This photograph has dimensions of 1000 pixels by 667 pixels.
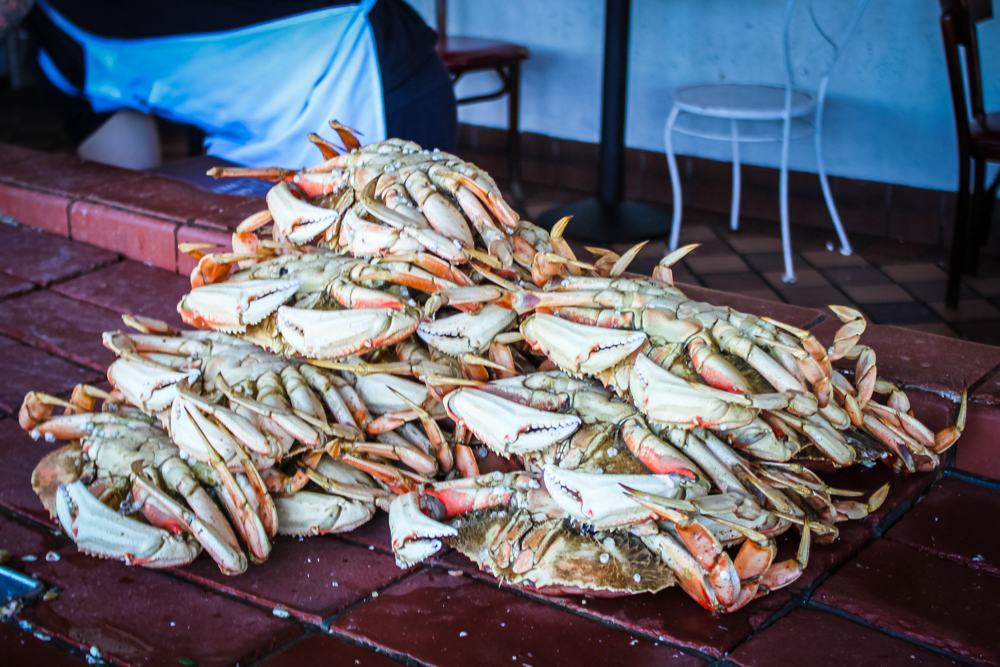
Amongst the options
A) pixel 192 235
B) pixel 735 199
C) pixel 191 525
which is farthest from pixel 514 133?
pixel 191 525

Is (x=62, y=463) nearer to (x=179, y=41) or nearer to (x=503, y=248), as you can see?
(x=503, y=248)

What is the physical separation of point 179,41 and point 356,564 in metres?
2.40

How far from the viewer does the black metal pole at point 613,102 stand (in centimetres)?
424

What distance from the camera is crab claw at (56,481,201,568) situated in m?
1.54

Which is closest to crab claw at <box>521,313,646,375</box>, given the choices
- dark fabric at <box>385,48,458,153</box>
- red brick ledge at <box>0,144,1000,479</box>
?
red brick ledge at <box>0,144,1000,479</box>

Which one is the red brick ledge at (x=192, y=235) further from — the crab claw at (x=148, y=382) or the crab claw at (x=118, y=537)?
the crab claw at (x=118, y=537)

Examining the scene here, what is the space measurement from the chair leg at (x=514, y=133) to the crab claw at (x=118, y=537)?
3.67 m

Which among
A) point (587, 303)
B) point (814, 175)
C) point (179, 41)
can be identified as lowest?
point (814, 175)

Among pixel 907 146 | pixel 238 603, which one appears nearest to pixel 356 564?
pixel 238 603

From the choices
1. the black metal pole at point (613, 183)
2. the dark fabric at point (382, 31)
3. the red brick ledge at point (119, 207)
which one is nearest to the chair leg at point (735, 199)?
the black metal pole at point (613, 183)

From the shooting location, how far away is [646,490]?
4.65 feet

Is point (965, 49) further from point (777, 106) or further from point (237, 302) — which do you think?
point (237, 302)

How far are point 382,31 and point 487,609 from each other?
83.5 inches

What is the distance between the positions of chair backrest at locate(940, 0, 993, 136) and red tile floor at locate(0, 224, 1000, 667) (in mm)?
2012
